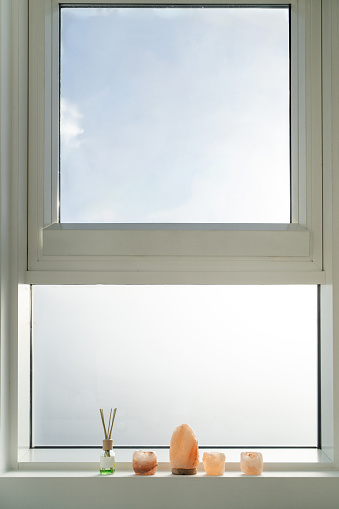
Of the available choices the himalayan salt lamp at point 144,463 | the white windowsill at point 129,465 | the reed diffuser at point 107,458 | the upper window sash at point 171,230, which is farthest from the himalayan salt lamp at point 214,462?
the upper window sash at point 171,230

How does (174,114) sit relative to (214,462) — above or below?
above

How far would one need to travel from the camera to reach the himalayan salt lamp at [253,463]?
163 cm

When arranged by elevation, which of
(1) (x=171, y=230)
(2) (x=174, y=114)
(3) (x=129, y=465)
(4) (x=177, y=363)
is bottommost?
(3) (x=129, y=465)

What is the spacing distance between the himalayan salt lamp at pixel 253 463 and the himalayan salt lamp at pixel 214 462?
Answer: 5cm

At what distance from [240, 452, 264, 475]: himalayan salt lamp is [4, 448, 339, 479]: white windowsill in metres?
0.02

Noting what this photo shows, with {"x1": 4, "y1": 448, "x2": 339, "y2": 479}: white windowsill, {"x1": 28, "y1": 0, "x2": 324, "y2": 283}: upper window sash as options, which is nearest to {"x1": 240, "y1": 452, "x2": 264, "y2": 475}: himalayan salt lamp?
{"x1": 4, "y1": 448, "x2": 339, "y2": 479}: white windowsill

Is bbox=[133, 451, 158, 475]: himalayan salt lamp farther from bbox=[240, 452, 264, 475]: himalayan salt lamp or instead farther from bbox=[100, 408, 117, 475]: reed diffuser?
bbox=[240, 452, 264, 475]: himalayan salt lamp

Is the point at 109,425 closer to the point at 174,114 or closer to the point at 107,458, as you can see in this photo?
the point at 107,458

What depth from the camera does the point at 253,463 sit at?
1.63 meters

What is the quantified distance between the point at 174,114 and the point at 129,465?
36.0 inches

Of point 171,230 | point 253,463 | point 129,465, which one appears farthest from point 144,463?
point 171,230

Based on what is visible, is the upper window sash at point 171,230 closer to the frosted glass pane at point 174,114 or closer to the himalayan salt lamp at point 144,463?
the frosted glass pane at point 174,114
